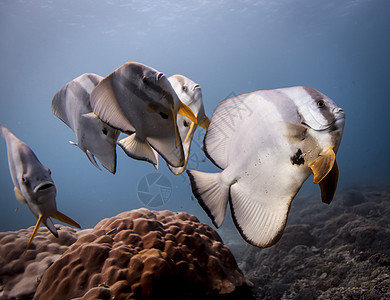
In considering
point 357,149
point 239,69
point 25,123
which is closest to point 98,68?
point 25,123

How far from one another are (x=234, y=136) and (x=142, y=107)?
0.44 meters

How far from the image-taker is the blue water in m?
25.5

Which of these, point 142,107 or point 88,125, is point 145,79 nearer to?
point 142,107

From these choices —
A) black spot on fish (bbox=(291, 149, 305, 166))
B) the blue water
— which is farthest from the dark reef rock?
the blue water

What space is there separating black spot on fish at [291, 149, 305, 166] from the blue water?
1023cm

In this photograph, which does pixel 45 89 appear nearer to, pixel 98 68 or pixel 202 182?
pixel 98 68

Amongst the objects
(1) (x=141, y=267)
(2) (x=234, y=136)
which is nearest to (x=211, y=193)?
(2) (x=234, y=136)

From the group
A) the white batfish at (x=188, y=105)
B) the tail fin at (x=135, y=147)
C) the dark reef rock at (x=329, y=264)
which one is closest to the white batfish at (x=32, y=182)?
the tail fin at (x=135, y=147)

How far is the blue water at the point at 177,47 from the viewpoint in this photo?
83.7 feet

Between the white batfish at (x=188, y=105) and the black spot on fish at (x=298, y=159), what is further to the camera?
the white batfish at (x=188, y=105)

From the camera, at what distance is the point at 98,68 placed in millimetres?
40125

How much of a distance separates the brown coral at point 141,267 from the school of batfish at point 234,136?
3.85ft

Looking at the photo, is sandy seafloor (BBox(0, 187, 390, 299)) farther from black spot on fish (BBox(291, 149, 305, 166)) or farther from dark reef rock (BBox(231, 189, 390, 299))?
black spot on fish (BBox(291, 149, 305, 166))

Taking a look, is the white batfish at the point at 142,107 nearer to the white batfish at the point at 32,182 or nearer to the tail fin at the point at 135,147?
the tail fin at the point at 135,147
